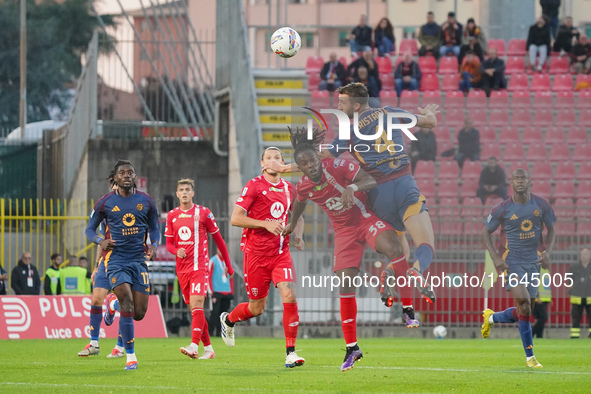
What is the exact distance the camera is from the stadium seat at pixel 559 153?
24062 millimetres

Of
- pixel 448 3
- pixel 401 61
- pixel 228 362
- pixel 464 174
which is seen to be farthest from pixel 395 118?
pixel 448 3

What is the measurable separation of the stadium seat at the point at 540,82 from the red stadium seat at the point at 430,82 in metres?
2.30

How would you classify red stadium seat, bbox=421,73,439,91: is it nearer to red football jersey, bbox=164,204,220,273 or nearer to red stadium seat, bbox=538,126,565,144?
red stadium seat, bbox=538,126,565,144

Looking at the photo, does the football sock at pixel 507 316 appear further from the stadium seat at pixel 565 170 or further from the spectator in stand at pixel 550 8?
the spectator in stand at pixel 550 8

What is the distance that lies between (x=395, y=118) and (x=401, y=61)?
13.2 meters

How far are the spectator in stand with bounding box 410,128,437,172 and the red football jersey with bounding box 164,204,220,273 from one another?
9350 mm

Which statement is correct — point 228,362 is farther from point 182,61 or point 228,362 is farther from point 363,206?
point 182,61

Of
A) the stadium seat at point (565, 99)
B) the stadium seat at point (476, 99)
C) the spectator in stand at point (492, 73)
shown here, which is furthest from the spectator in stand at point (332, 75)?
the stadium seat at point (565, 99)

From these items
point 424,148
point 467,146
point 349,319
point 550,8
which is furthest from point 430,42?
point 349,319

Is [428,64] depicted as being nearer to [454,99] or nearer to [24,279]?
[454,99]

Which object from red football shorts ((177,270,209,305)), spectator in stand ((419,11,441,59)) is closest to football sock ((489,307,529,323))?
red football shorts ((177,270,209,305))

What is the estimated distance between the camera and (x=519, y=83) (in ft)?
85.9

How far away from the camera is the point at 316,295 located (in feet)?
69.8

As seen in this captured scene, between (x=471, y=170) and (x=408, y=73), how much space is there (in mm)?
3356
